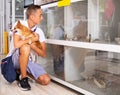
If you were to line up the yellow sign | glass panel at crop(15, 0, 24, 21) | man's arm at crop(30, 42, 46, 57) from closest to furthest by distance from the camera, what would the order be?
the yellow sign < man's arm at crop(30, 42, 46, 57) < glass panel at crop(15, 0, 24, 21)

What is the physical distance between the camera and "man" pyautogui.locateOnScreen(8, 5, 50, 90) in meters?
1.92

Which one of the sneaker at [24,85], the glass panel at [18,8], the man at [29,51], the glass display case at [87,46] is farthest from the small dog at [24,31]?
the glass panel at [18,8]

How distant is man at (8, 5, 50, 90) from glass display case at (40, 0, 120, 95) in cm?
15

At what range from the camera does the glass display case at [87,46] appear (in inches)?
59.6

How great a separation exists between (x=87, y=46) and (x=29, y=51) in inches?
26.0

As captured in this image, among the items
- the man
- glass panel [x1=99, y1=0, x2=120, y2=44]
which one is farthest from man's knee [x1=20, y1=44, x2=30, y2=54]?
glass panel [x1=99, y1=0, x2=120, y2=44]

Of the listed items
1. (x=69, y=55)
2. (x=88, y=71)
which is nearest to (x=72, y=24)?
(x=69, y=55)

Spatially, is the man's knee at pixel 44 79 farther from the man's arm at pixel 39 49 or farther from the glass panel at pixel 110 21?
the glass panel at pixel 110 21

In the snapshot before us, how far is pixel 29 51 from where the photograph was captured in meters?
1.98

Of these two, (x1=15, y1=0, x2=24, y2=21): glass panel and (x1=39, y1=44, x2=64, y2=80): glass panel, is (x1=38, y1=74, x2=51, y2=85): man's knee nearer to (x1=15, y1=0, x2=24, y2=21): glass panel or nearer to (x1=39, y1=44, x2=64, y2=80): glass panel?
(x1=39, y1=44, x2=64, y2=80): glass panel

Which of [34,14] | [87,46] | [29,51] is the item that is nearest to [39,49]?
[29,51]

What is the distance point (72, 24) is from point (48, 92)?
0.66 meters

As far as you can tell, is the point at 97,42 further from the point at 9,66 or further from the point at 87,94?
the point at 9,66

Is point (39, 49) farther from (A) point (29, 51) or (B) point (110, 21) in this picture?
(B) point (110, 21)
